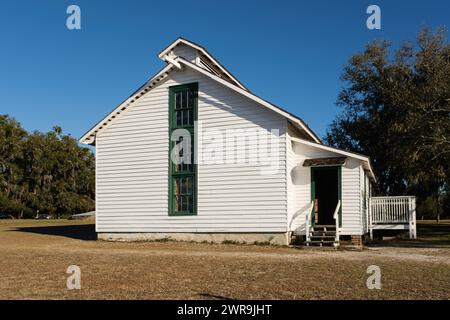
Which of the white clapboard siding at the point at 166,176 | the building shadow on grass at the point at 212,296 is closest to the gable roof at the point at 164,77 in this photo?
the white clapboard siding at the point at 166,176

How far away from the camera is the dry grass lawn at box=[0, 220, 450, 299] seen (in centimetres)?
906

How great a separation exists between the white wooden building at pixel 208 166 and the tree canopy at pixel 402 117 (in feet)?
22.7

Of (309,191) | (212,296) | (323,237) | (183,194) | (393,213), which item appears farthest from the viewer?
(393,213)

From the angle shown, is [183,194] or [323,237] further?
[183,194]

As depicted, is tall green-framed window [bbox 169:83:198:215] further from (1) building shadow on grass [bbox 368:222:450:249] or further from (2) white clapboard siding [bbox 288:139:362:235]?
(1) building shadow on grass [bbox 368:222:450:249]

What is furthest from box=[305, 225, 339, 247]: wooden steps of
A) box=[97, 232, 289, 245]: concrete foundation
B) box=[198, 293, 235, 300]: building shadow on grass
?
box=[198, 293, 235, 300]: building shadow on grass

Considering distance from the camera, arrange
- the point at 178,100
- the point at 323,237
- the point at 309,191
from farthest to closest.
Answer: the point at 178,100 → the point at 309,191 → the point at 323,237

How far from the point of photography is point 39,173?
74250 mm

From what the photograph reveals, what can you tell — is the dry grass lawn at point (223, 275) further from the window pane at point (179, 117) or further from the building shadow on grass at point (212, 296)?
the window pane at point (179, 117)

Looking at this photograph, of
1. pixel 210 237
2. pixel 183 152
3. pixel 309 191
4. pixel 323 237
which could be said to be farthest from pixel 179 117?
pixel 323 237

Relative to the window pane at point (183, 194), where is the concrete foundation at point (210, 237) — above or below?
below

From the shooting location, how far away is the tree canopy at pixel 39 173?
240 ft

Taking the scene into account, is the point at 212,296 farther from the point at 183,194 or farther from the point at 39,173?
the point at 39,173

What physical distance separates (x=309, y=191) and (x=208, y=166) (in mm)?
4296
